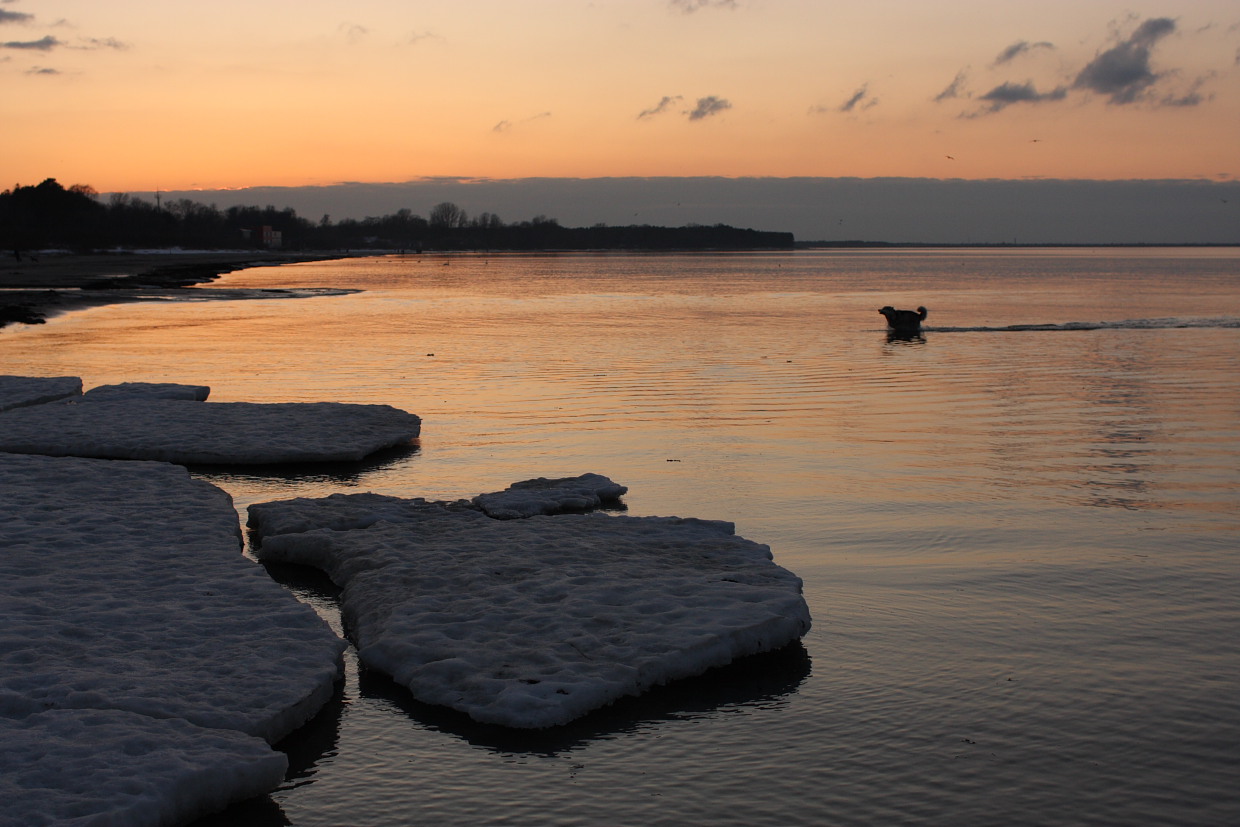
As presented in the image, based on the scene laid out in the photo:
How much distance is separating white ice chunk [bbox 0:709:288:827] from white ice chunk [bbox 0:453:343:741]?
0.25 meters

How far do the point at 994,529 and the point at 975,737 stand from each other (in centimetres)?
566

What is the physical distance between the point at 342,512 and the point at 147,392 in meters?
10.5

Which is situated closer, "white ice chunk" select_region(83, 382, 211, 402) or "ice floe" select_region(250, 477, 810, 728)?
"ice floe" select_region(250, 477, 810, 728)

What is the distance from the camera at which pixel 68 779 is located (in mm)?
5898

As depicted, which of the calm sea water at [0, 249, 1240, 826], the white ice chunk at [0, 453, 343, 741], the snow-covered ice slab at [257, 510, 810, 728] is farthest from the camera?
the snow-covered ice slab at [257, 510, 810, 728]

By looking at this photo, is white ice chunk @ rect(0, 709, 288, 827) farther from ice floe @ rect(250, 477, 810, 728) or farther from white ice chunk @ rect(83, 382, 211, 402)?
white ice chunk @ rect(83, 382, 211, 402)

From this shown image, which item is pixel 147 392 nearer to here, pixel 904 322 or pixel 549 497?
pixel 549 497

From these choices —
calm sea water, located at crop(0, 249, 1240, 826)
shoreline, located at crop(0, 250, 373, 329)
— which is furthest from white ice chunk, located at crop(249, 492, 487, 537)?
shoreline, located at crop(0, 250, 373, 329)

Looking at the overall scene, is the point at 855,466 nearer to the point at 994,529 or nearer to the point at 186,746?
the point at 994,529

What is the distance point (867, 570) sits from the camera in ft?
35.7

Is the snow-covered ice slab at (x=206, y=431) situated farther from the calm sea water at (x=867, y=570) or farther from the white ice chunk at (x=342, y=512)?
the white ice chunk at (x=342, y=512)

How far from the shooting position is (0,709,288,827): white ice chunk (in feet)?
18.6

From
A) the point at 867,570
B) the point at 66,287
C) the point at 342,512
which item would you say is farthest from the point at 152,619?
the point at 66,287

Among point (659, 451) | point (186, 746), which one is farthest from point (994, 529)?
point (186, 746)
